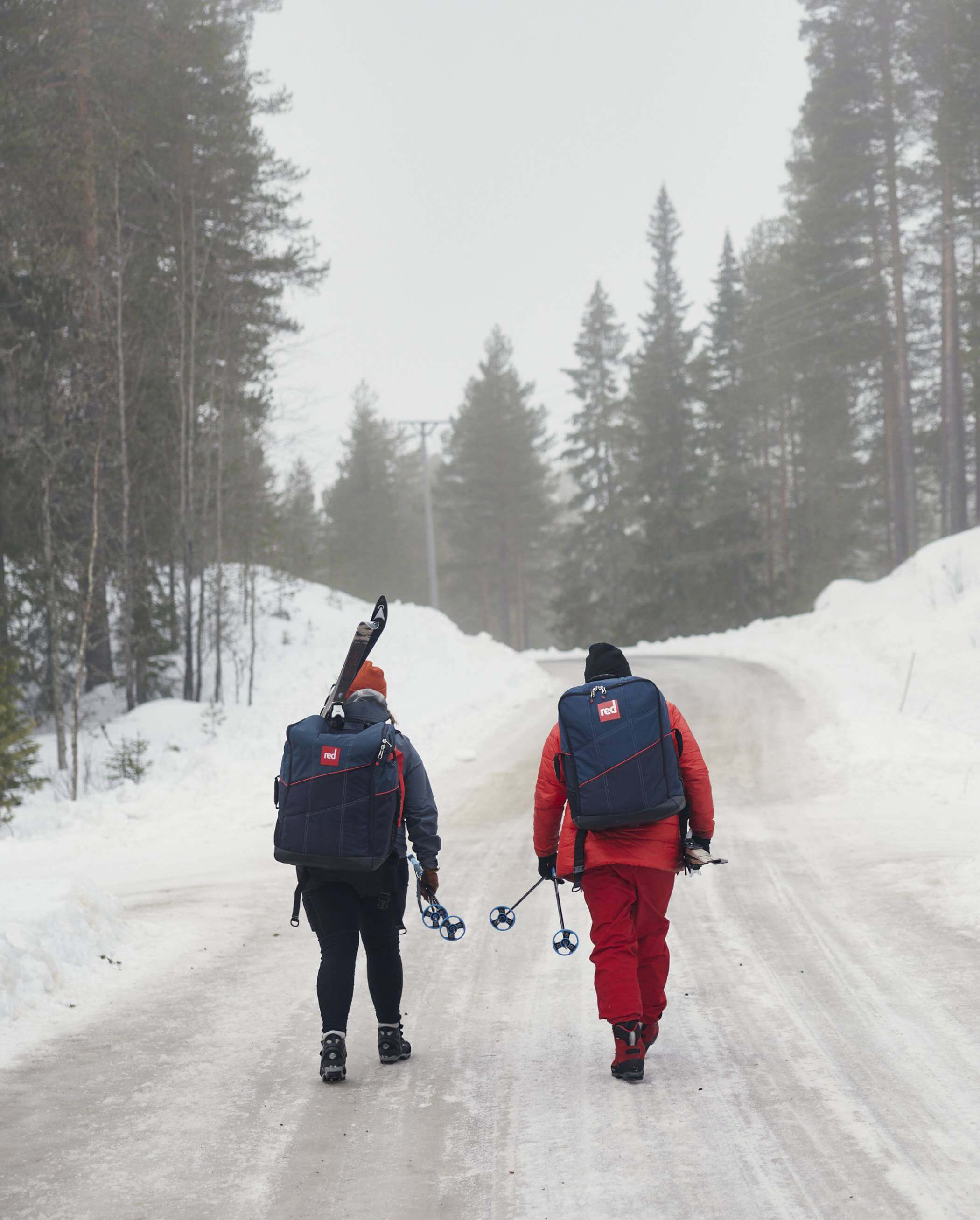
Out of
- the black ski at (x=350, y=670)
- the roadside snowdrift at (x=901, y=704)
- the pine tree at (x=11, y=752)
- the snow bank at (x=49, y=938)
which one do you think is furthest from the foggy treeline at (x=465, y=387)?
the black ski at (x=350, y=670)

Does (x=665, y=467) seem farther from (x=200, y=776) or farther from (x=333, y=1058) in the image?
(x=333, y=1058)

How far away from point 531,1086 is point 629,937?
712 millimetres

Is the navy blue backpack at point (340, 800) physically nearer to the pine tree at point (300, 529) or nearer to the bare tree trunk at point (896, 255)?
the pine tree at point (300, 529)

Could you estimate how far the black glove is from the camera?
488 centimetres

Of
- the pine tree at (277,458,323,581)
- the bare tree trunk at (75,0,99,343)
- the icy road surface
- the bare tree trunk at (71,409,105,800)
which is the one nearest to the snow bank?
the icy road surface

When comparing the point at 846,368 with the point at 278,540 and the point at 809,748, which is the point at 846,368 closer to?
the point at 278,540

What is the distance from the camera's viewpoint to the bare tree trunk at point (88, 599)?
50.4ft

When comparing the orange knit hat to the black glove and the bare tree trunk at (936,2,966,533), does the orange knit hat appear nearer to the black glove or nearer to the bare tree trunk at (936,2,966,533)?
the black glove

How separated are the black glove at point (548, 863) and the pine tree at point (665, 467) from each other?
38.1 meters

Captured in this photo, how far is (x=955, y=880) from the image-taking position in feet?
25.3

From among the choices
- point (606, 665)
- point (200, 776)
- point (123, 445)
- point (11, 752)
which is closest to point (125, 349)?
point (123, 445)

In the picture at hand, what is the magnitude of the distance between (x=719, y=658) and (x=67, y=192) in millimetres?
16728

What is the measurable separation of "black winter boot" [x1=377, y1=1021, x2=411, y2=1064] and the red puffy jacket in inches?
39.6

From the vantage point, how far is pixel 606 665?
5.01m
